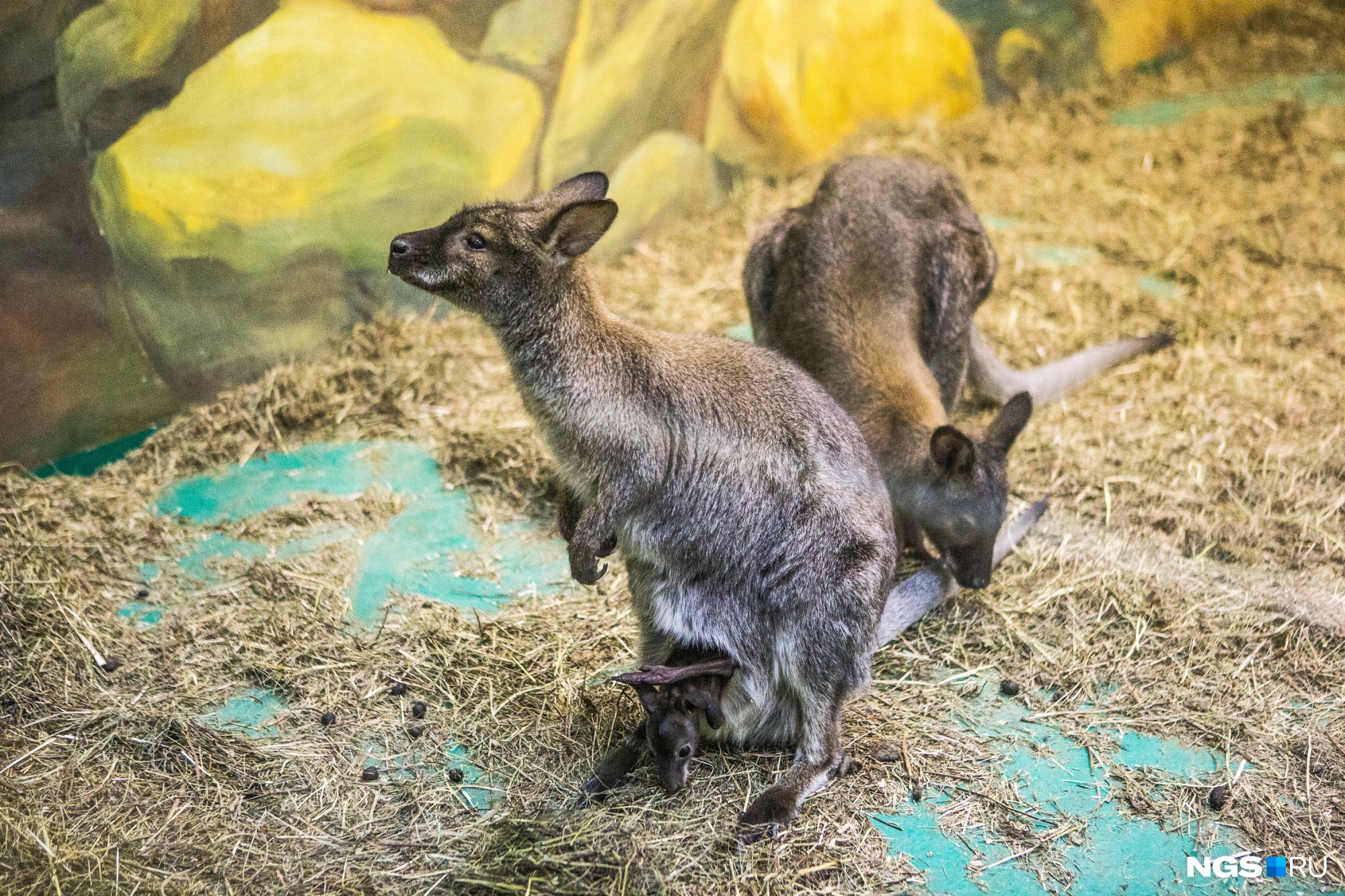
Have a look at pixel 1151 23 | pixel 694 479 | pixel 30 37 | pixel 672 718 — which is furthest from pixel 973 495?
pixel 1151 23

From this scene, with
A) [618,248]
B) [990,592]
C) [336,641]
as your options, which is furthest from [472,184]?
[990,592]

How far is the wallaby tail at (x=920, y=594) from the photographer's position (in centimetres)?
482

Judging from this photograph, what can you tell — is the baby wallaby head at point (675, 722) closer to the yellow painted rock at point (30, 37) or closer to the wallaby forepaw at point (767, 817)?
the wallaby forepaw at point (767, 817)

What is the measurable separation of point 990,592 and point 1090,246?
13.2 feet

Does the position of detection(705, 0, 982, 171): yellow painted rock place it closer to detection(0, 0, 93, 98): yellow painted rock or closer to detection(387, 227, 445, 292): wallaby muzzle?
detection(0, 0, 93, 98): yellow painted rock

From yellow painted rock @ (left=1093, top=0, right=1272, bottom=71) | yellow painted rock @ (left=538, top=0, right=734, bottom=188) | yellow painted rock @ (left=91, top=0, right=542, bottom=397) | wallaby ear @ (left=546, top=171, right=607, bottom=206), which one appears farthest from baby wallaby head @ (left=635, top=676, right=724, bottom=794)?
yellow painted rock @ (left=1093, top=0, right=1272, bottom=71)

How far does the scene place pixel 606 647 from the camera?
16.0 feet

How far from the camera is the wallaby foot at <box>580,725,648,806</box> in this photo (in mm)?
4027

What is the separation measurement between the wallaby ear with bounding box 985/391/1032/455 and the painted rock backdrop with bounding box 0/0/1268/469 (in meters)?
3.58

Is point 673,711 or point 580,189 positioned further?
point 580,189

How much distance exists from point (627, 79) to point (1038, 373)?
3.36 metres

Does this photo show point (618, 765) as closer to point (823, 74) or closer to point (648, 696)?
point (648, 696)

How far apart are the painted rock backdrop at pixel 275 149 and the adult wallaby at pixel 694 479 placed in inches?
99.6

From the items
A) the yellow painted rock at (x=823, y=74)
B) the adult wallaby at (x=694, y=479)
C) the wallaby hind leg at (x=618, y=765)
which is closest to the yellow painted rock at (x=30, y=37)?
the adult wallaby at (x=694, y=479)
